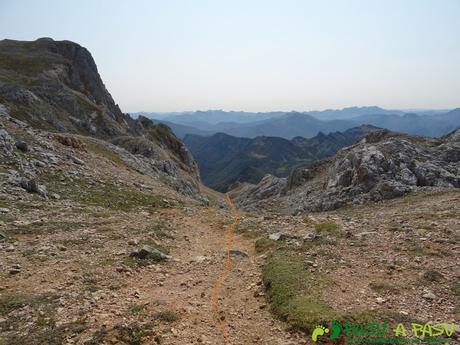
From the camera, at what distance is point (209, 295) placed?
13430 mm

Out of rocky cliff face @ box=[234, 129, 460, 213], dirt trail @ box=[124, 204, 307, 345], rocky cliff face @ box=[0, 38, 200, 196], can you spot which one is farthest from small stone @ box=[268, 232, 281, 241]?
rocky cliff face @ box=[0, 38, 200, 196]

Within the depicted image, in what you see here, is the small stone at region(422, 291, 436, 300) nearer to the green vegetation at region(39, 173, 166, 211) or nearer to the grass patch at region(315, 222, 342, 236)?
the grass patch at region(315, 222, 342, 236)

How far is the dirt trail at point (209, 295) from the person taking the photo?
10.6 m

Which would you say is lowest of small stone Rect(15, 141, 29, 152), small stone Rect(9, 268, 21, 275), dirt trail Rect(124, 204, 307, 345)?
dirt trail Rect(124, 204, 307, 345)

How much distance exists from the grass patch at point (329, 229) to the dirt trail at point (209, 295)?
4263 millimetres

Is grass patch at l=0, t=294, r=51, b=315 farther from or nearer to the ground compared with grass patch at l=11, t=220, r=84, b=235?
nearer to the ground

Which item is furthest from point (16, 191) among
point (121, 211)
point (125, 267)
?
point (125, 267)

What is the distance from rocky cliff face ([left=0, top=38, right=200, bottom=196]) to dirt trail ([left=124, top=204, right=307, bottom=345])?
31896 mm

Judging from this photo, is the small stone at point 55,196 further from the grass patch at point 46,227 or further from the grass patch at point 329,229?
the grass patch at point 329,229

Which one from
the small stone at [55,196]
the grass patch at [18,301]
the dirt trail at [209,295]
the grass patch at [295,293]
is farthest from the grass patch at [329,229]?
the small stone at [55,196]

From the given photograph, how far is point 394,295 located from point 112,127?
249 ft

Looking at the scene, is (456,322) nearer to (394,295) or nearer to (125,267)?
(394,295)

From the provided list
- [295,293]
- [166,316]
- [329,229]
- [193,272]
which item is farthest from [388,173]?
[166,316]

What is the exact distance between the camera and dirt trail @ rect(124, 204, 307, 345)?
10562 millimetres
